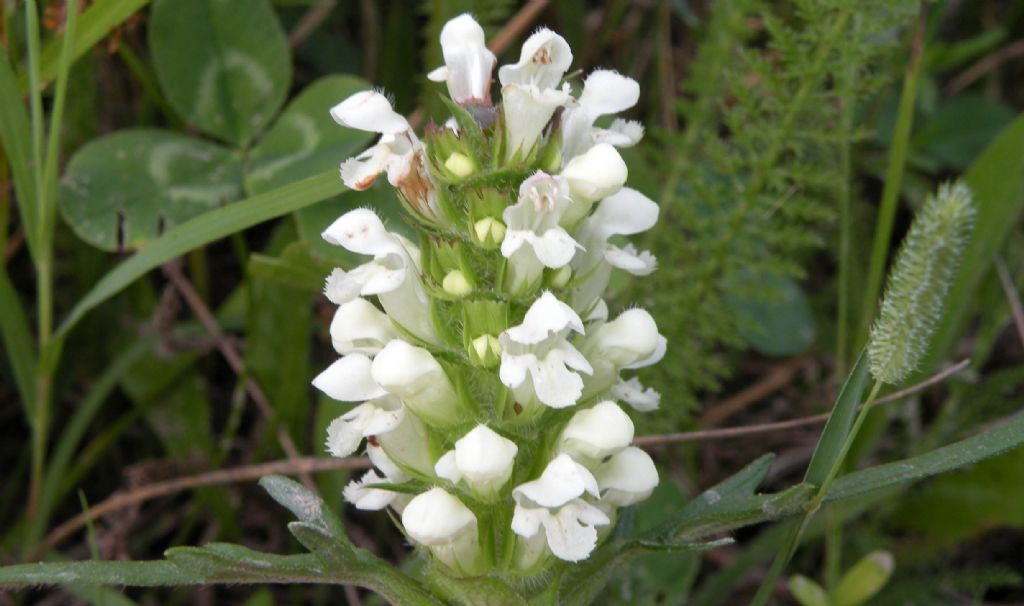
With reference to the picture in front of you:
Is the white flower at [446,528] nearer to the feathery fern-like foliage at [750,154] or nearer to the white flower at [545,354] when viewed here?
the white flower at [545,354]

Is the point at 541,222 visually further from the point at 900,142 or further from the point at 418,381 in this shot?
the point at 900,142

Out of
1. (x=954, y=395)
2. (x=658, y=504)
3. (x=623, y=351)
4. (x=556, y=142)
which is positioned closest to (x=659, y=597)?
(x=658, y=504)

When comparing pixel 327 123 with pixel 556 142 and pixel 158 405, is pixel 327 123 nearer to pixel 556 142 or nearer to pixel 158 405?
pixel 158 405

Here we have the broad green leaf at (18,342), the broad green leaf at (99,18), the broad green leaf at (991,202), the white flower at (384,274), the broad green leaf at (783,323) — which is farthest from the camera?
the broad green leaf at (783,323)

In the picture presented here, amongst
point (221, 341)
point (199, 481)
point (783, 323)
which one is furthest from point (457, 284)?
point (783, 323)

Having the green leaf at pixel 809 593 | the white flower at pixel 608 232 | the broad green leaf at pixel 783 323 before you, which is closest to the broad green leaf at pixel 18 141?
the white flower at pixel 608 232

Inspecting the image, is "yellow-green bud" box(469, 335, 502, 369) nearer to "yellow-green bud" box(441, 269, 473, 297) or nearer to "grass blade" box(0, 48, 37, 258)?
"yellow-green bud" box(441, 269, 473, 297)

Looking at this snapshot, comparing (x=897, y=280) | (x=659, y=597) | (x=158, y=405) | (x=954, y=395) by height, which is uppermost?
(x=897, y=280)
